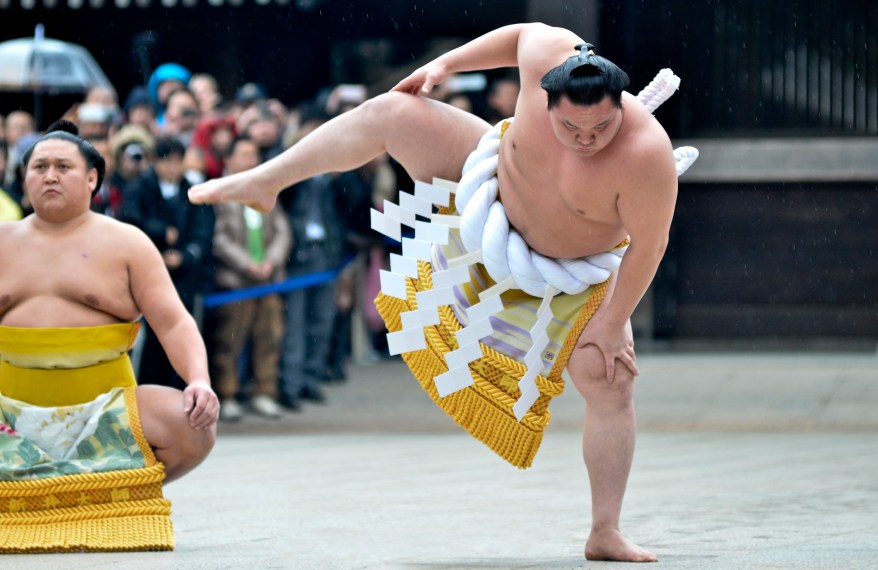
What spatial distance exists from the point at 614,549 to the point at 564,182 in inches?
31.8

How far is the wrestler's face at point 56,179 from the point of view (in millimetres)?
3990

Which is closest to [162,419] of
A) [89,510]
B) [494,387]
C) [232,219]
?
[89,510]

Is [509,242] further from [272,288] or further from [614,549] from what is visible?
[272,288]

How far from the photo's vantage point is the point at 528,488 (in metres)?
5.27

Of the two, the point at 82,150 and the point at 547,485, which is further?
the point at 547,485

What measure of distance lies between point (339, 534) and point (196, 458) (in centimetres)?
42

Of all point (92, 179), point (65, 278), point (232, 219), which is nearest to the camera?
point (65, 278)

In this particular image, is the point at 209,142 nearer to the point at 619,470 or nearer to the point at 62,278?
the point at 62,278

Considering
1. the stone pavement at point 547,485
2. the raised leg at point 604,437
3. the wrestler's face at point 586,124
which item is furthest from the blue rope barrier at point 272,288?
the wrestler's face at point 586,124

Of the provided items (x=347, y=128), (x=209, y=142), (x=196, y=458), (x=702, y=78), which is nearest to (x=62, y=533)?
(x=196, y=458)

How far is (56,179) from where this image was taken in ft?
13.1

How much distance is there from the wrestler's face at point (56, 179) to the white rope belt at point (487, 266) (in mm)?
745

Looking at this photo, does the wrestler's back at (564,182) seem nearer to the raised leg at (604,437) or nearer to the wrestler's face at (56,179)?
the raised leg at (604,437)

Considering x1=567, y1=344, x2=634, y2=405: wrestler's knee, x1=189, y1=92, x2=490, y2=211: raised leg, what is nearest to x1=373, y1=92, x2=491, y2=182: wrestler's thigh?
x1=189, y1=92, x2=490, y2=211: raised leg
